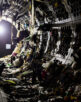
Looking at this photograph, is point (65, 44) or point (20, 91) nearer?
point (20, 91)

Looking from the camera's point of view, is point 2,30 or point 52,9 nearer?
point 52,9

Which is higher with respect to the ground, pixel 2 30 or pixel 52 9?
pixel 52 9

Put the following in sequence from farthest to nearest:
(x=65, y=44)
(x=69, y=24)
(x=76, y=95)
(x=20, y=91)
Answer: (x=65, y=44)
(x=69, y=24)
(x=20, y=91)
(x=76, y=95)

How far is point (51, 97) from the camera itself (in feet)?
24.7

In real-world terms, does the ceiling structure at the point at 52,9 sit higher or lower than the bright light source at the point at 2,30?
higher

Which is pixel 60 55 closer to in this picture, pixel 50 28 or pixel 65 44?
pixel 65 44

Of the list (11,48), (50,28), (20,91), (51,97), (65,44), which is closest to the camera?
(51,97)

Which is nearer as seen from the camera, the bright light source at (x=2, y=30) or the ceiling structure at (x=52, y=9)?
the ceiling structure at (x=52, y=9)

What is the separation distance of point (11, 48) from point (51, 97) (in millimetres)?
19410

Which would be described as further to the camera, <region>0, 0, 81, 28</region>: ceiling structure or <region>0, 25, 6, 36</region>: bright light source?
<region>0, 25, 6, 36</region>: bright light source

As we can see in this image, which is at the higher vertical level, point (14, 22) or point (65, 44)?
point (14, 22)

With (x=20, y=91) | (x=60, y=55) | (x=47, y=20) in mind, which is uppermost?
(x=47, y=20)

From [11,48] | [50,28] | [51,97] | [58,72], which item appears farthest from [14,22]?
[51,97]

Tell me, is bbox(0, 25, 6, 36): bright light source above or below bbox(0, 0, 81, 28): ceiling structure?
below
